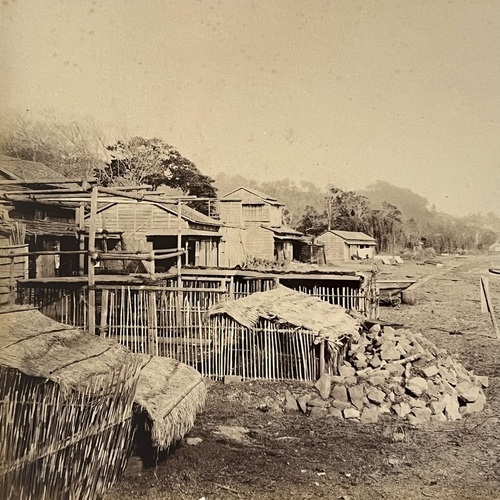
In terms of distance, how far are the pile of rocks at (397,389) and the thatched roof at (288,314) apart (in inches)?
24.7

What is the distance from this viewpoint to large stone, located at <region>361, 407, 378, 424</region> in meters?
6.41

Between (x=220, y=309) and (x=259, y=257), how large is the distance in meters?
18.0

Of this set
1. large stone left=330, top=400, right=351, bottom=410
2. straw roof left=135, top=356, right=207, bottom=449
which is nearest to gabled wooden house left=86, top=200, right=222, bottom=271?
large stone left=330, top=400, right=351, bottom=410

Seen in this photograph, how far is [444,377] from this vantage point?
7.38 m

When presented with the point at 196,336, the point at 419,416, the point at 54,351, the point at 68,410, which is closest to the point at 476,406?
the point at 419,416

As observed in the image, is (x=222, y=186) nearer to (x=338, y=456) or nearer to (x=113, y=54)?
(x=113, y=54)

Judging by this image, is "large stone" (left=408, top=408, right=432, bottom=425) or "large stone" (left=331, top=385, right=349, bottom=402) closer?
"large stone" (left=408, top=408, right=432, bottom=425)

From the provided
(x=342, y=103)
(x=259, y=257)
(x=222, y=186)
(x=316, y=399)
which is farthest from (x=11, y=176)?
(x=259, y=257)

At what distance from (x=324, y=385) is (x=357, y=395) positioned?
0.51 m

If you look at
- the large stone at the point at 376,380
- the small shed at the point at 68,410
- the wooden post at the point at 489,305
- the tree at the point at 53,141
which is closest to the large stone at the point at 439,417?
the large stone at the point at 376,380

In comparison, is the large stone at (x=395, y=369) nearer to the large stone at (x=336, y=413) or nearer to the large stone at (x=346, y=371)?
the large stone at (x=346, y=371)

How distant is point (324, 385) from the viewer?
23.2 feet

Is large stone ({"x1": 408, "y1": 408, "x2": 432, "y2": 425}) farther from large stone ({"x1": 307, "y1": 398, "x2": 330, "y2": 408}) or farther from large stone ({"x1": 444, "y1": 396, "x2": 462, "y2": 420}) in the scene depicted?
large stone ({"x1": 307, "y1": 398, "x2": 330, "y2": 408})

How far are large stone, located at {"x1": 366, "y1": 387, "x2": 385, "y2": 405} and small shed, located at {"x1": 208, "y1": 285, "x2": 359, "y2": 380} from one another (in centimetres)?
84
